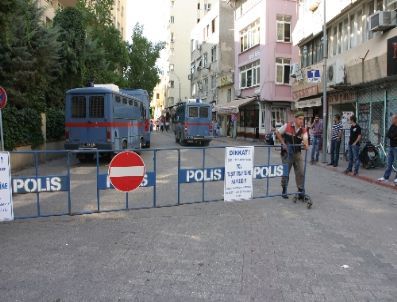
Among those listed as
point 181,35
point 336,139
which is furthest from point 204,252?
point 181,35

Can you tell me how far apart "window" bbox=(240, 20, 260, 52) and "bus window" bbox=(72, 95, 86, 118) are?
21.9 m

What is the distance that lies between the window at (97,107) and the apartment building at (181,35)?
206 ft

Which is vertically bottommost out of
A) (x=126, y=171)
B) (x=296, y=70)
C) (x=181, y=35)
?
(x=126, y=171)

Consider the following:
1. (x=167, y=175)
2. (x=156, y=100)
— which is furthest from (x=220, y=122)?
(x=156, y=100)

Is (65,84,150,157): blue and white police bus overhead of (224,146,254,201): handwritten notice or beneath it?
overhead

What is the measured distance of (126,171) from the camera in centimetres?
760

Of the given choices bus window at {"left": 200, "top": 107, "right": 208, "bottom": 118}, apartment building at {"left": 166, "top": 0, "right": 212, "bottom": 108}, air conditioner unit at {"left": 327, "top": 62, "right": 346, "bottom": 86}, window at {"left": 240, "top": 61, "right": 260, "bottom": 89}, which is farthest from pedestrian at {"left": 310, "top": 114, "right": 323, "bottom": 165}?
apartment building at {"left": 166, "top": 0, "right": 212, "bottom": 108}

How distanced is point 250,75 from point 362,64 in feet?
68.5

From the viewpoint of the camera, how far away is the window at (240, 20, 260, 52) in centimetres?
3572

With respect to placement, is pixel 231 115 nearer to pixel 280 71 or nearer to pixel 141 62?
pixel 280 71

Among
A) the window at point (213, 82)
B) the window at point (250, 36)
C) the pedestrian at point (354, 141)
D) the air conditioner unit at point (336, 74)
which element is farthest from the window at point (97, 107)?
the window at point (213, 82)

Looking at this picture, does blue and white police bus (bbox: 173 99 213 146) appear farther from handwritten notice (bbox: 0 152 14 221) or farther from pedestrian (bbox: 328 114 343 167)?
handwritten notice (bbox: 0 152 14 221)

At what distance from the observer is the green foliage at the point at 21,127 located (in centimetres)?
1510

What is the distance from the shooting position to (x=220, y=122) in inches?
1923
